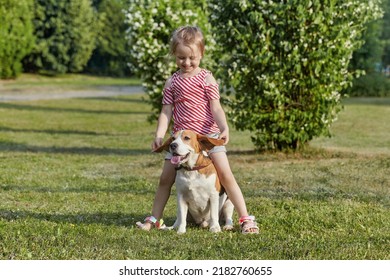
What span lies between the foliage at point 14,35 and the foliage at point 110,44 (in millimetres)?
13913

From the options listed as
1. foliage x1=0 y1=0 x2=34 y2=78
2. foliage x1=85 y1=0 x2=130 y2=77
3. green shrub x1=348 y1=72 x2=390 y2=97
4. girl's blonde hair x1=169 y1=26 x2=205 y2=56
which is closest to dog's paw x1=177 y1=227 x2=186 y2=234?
girl's blonde hair x1=169 y1=26 x2=205 y2=56

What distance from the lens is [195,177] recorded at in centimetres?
647

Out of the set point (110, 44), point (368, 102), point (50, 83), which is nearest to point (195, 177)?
point (368, 102)

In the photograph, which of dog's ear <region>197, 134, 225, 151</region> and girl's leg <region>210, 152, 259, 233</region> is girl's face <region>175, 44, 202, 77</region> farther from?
girl's leg <region>210, 152, 259, 233</region>

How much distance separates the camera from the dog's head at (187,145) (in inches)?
246

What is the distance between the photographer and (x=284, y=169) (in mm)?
11750

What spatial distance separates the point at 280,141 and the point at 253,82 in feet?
4.32

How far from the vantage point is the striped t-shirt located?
6.70 metres

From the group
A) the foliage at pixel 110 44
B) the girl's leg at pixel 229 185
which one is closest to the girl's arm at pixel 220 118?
the girl's leg at pixel 229 185

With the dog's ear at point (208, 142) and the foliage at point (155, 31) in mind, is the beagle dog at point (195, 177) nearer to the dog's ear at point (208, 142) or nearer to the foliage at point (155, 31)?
the dog's ear at point (208, 142)

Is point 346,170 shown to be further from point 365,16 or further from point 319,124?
point 365,16

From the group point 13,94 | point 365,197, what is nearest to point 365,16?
point 365,197

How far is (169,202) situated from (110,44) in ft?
206

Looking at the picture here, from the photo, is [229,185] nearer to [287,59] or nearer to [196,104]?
[196,104]
